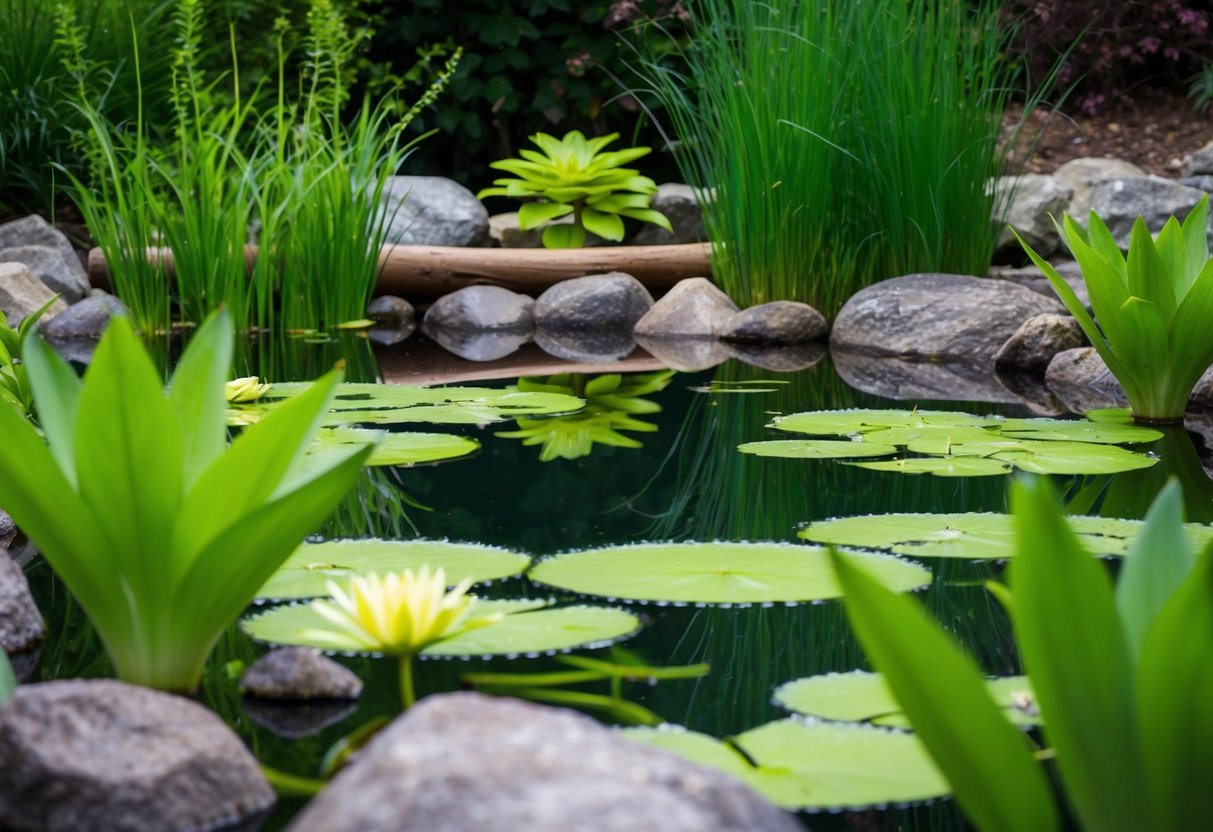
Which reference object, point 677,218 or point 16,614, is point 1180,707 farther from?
point 677,218

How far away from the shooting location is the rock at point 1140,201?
613 centimetres

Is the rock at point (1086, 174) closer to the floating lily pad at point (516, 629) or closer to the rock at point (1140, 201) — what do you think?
the rock at point (1140, 201)

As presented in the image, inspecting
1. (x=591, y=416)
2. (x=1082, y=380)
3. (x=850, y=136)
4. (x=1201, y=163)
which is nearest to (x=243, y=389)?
(x=591, y=416)

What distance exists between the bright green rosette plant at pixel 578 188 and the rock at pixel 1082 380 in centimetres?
280

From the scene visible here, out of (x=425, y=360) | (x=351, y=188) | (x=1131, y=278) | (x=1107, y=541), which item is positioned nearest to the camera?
(x=1107, y=541)

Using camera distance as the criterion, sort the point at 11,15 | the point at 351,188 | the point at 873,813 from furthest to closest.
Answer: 1. the point at 11,15
2. the point at 351,188
3. the point at 873,813

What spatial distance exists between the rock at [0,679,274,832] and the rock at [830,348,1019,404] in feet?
8.35

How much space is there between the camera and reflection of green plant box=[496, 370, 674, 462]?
2.62m

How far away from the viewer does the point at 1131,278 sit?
2.61 m

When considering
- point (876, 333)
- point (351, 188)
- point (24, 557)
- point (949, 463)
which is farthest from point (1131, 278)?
point (351, 188)

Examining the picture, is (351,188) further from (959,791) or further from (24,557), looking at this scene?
(959,791)

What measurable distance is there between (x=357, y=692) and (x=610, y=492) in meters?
0.99

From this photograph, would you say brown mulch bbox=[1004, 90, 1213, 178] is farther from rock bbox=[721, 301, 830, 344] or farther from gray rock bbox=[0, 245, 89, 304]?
gray rock bbox=[0, 245, 89, 304]

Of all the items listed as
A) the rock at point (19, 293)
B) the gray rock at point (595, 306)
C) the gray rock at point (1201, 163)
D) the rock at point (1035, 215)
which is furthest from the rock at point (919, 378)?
the gray rock at point (1201, 163)
